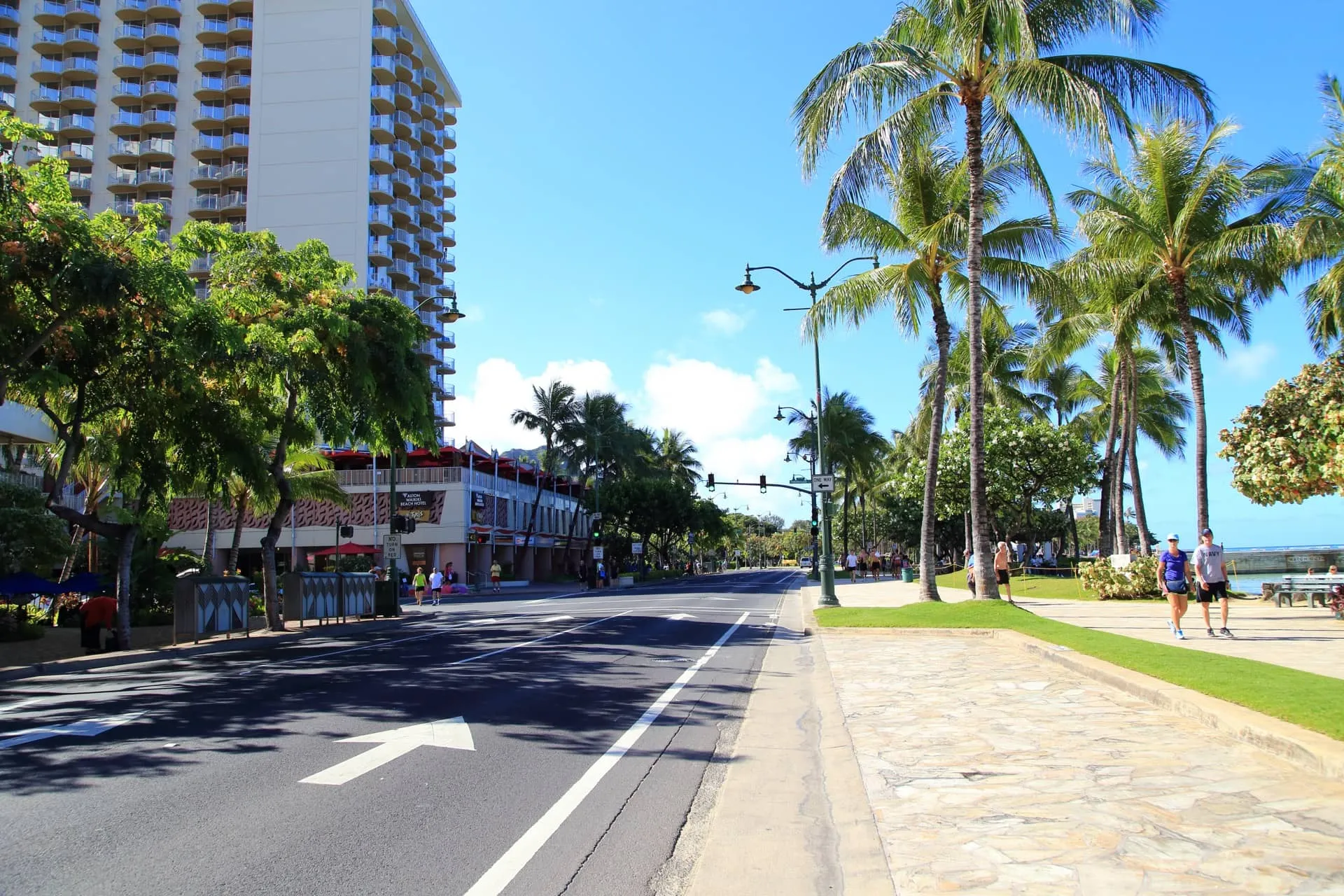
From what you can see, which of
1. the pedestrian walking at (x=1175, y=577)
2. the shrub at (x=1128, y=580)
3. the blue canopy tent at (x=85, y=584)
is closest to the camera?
the pedestrian walking at (x=1175, y=577)

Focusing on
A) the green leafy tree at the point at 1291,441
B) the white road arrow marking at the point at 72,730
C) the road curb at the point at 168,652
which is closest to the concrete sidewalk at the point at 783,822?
the white road arrow marking at the point at 72,730

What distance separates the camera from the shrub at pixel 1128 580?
2458 cm

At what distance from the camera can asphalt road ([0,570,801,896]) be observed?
15.6 feet

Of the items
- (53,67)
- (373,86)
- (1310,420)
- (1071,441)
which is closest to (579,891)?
(1310,420)

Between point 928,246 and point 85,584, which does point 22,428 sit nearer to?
point 85,584

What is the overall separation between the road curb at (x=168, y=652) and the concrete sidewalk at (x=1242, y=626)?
1491 centimetres

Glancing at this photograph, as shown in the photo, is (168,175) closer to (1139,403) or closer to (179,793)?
(1139,403)

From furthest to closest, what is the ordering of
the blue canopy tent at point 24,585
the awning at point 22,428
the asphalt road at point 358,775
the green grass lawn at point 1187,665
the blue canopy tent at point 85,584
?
the awning at point 22,428 < the blue canopy tent at point 85,584 < the blue canopy tent at point 24,585 < the green grass lawn at point 1187,665 < the asphalt road at point 358,775

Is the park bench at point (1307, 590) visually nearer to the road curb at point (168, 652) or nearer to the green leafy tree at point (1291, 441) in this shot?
the green leafy tree at point (1291, 441)

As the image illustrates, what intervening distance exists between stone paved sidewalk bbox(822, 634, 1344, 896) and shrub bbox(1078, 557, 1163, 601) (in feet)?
56.5

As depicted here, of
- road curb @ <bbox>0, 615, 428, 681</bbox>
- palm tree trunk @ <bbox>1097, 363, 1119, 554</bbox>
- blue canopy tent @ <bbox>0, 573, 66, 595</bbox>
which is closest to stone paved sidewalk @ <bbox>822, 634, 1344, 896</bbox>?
road curb @ <bbox>0, 615, 428, 681</bbox>

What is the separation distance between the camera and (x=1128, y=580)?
25.1m

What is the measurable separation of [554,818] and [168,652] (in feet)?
47.5

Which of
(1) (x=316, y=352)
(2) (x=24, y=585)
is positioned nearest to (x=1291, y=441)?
(1) (x=316, y=352)
